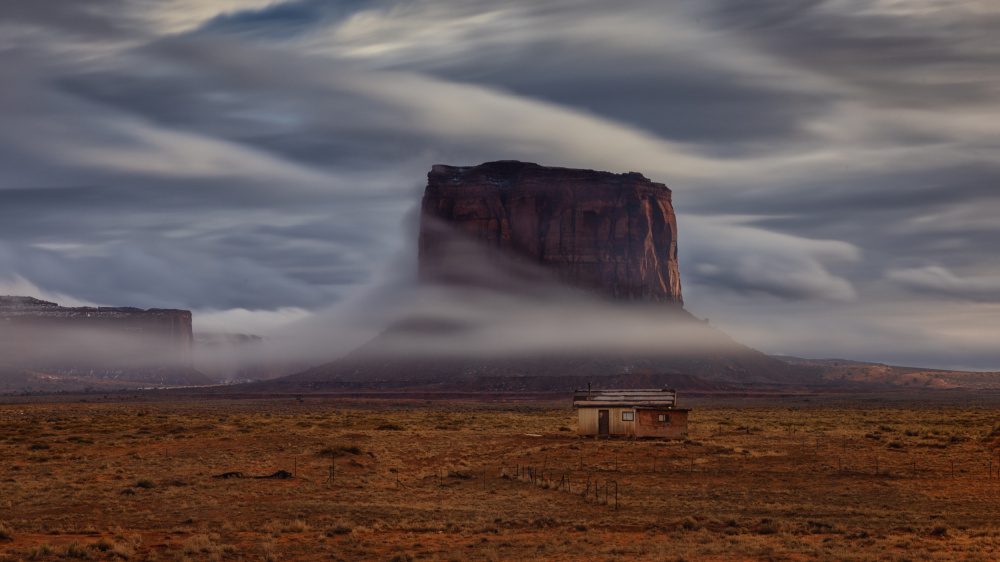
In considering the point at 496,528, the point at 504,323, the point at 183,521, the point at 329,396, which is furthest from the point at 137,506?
the point at 504,323

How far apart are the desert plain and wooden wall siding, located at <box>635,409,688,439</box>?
3.99ft

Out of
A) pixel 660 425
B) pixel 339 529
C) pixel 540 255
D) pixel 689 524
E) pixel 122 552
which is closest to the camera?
pixel 122 552

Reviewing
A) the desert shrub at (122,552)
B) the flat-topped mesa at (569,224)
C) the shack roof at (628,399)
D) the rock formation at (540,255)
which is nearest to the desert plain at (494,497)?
the desert shrub at (122,552)

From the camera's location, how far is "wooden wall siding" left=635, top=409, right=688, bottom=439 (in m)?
46.6

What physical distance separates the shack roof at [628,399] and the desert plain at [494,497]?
2.99 m

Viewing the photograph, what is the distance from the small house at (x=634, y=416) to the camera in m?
46.7

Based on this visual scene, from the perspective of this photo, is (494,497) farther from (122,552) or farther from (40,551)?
(40,551)

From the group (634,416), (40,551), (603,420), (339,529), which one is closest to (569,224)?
(603,420)

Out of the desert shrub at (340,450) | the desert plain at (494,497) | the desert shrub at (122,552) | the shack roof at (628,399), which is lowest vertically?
the desert plain at (494,497)

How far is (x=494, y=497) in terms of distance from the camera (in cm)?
2712

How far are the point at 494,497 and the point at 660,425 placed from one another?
21.4 meters

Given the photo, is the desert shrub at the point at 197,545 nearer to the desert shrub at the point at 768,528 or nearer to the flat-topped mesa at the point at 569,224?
the desert shrub at the point at 768,528

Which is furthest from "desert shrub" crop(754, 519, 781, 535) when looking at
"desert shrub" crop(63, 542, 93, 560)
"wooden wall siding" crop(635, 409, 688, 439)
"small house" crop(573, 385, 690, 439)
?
"wooden wall siding" crop(635, 409, 688, 439)

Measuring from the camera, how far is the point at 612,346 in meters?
154
